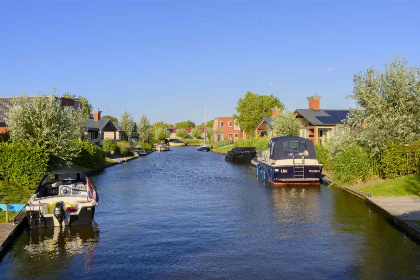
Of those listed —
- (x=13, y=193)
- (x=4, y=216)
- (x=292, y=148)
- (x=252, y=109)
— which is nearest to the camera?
(x=4, y=216)

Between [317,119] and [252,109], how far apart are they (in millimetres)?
43856

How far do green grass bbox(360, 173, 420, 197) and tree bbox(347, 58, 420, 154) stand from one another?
2.33m

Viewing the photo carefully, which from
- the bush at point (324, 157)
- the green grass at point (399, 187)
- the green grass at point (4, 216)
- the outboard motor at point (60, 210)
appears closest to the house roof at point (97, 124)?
the bush at point (324, 157)

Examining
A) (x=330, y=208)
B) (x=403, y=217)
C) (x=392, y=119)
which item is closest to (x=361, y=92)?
(x=392, y=119)

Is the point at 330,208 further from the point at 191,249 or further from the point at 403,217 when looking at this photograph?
the point at 191,249

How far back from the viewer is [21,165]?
23.3 meters

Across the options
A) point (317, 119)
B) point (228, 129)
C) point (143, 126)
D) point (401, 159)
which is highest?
point (143, 126)

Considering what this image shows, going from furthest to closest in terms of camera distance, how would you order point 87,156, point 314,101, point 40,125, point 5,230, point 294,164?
point 314,101 → point 87,156 → point 294,164 → point 40,125 → point 5,230

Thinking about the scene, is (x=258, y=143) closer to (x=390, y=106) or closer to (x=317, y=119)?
(x=317, y=119)

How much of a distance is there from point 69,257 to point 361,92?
20421 mm

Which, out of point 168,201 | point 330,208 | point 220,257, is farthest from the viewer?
point 168,201

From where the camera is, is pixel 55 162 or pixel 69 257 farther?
pixel 55 162

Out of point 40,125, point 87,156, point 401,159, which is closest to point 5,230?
point 40,125

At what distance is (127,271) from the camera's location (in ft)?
36.8
